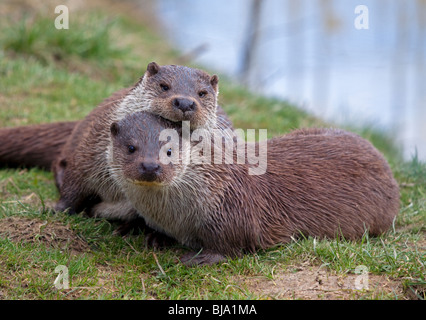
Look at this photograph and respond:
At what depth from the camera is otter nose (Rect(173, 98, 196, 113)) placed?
12.1 ft

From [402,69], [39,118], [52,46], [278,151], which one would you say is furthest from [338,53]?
[278,151]

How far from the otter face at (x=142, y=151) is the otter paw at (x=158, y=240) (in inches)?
23.7

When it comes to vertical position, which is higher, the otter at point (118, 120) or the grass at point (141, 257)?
the otter at point (118, 120)

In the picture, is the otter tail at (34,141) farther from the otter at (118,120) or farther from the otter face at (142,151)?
the otter face at (142,151)

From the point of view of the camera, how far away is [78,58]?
7934 mm

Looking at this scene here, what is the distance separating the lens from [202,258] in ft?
12.6

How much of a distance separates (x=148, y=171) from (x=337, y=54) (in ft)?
31.9

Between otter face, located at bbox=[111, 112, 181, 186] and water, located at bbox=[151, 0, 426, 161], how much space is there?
21.6ft

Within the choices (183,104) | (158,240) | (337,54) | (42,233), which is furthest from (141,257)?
(337,54)

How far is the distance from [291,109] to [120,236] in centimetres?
361

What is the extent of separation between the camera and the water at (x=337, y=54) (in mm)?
11188

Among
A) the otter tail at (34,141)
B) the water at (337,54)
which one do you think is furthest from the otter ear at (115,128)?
the water at (337,54)

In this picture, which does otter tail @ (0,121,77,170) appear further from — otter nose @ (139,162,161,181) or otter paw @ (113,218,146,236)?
otter nose @ (139,162,161,181)

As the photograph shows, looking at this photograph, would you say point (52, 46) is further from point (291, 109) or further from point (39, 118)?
point (291, 109)
